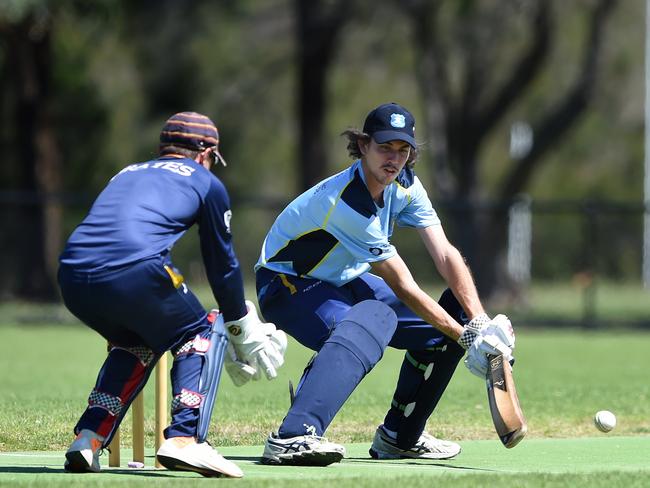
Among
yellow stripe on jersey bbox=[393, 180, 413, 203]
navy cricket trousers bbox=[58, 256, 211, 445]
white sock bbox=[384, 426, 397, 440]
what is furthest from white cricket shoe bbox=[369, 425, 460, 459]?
navy cricket trousers bbox=[58, 256, 211, 445]

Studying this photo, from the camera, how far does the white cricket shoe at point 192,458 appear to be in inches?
252

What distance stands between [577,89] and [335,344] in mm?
23616

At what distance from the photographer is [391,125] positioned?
7258 mm

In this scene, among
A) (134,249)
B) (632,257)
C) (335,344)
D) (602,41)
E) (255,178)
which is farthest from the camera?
(255,178)

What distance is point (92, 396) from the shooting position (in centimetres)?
675

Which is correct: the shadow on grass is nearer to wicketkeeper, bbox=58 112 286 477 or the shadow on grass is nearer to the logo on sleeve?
wicketkeeper, bbox=58 112 286 477

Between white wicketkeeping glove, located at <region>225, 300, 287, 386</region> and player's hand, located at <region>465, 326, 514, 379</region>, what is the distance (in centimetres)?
104

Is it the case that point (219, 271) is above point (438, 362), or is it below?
above

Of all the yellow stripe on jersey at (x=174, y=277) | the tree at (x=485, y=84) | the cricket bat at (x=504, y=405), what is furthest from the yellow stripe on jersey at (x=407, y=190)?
the tree at (x=485, y=84)

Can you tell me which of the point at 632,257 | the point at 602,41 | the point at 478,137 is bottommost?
the point at 632,257

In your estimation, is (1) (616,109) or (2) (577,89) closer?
(2) (577,89)

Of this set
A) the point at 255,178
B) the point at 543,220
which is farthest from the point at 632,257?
the point at 255,178

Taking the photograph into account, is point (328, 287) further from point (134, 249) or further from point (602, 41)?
point (602, 41)

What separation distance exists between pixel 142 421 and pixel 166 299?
908mm
